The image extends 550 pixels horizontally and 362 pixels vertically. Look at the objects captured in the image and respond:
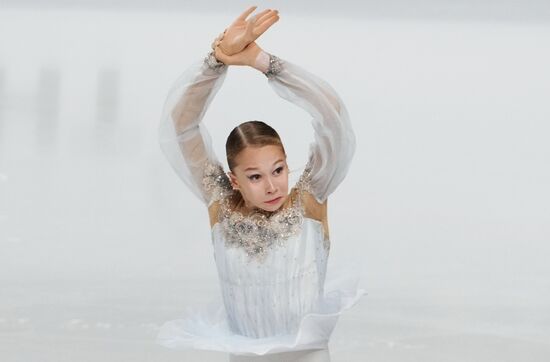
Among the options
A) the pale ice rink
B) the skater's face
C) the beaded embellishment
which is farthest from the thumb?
the pale ice rink

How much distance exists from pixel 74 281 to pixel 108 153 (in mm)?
695

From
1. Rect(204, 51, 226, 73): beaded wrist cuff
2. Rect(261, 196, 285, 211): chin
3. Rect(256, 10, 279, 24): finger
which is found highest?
Rect(256, 10, 279, 24): finger

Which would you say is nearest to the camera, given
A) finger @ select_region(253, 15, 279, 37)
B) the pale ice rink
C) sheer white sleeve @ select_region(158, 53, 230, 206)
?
finger @ select_region(253, 15, 279, 37)

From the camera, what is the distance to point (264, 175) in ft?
11.2

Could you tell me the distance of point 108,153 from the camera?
5.60 m

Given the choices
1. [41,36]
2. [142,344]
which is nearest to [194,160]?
[142,344]

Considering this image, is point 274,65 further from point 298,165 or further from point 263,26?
point 298,165

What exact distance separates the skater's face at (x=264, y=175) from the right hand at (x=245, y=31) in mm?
275

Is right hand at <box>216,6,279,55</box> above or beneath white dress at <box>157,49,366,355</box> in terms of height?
above

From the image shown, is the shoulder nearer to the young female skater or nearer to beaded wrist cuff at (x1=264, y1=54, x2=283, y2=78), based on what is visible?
the young female skater

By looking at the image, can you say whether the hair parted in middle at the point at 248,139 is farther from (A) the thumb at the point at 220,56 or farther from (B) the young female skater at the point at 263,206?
(A) the thumb at the point at 220,56

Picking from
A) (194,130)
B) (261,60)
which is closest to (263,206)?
(194,130)

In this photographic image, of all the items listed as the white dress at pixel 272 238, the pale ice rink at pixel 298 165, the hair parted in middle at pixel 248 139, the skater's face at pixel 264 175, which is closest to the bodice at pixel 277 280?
the white dress at pixel 272 238

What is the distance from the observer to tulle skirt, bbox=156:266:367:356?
11.1 feet
